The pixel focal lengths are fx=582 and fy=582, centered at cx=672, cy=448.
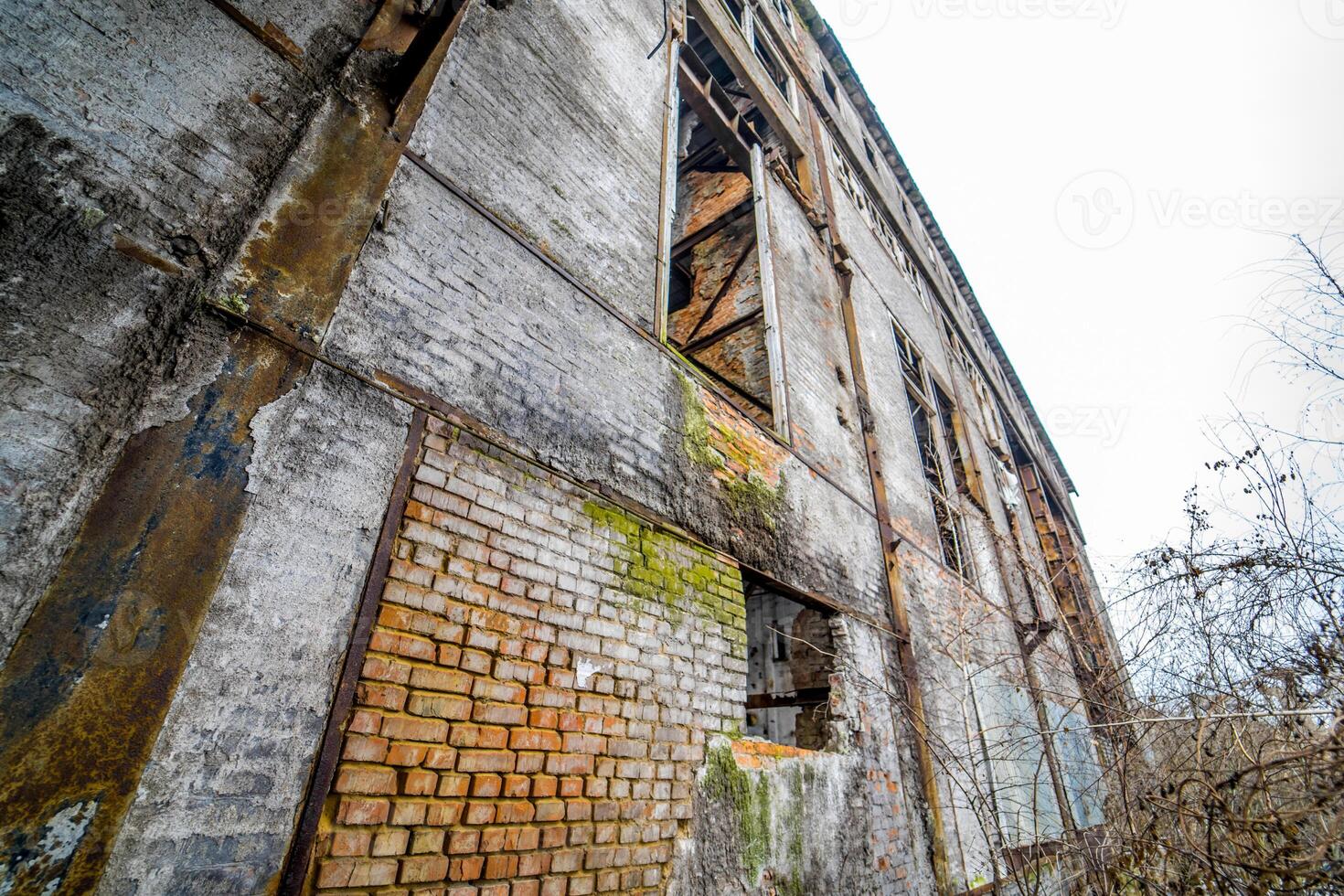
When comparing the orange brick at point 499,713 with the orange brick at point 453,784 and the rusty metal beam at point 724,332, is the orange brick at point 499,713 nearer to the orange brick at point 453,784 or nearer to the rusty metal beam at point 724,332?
the orange brick at point 453,784

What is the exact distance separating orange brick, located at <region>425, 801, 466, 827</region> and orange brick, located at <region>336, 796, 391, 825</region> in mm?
136

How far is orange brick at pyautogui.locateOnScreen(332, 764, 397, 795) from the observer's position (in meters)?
1.68

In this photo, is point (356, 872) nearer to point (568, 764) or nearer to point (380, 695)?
point (380, 695)

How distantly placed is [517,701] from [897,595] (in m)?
3.89

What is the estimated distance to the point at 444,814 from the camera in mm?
1851

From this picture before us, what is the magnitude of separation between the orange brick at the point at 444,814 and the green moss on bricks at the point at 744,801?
49.9 inches

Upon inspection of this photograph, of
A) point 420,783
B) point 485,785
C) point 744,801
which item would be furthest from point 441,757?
point 744,801

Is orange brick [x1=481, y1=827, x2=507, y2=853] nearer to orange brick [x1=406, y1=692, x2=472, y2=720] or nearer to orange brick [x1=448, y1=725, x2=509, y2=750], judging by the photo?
orange brick [x1=448, y1=725, x2=509, y2=750]

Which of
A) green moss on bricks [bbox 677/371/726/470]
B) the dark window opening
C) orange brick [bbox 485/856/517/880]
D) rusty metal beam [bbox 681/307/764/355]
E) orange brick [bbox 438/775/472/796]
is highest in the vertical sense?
the dark window opening

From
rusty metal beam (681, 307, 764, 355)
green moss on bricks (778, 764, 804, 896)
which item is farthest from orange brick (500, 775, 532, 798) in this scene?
rusty metal beam (681, 307, 764, 355)

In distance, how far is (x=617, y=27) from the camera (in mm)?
4590

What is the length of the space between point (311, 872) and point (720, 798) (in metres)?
1.79

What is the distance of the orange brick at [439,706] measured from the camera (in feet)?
6.16

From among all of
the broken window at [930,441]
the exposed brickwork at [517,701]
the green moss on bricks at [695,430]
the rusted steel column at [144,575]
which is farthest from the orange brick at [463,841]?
the broken window at [930,441]
